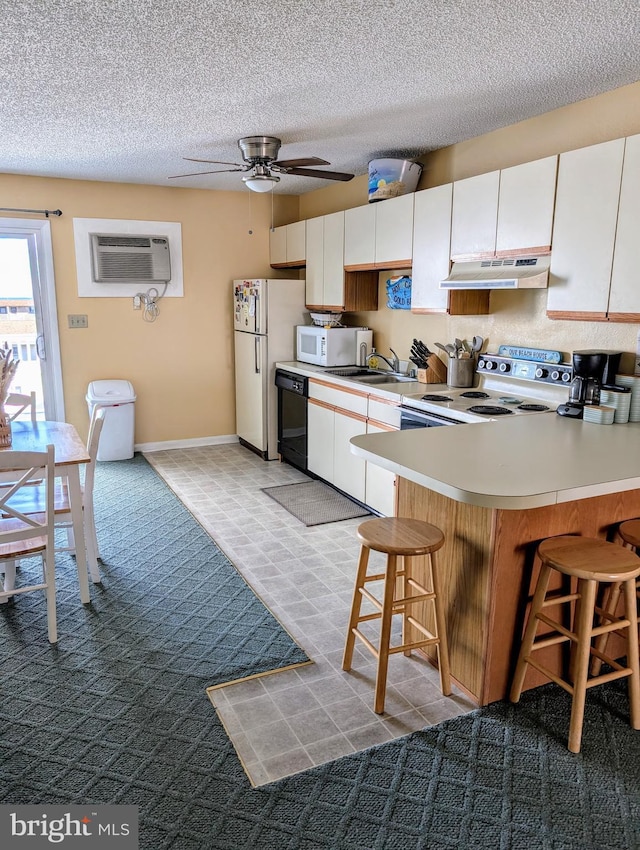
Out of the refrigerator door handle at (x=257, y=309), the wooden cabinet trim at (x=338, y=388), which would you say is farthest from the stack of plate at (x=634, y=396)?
the refrigerator door handle at (x=257, y=309)

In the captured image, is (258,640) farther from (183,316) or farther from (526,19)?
(183,316)

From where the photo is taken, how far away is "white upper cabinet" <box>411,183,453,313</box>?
12.0 ft

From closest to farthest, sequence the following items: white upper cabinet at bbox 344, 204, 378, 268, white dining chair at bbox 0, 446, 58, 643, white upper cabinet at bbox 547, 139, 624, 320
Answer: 1. white dining chair at bbox 0, 446, 58, 643
2. white upper cabinet at bbox 547, 139, 624, 320
3. white upper cabinet at bbox 344, 204, 378, 268

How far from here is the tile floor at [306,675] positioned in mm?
2088

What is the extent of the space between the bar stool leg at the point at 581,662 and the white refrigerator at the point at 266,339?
3.74 meters

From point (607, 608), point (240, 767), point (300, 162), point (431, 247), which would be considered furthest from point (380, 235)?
point (240, 767)

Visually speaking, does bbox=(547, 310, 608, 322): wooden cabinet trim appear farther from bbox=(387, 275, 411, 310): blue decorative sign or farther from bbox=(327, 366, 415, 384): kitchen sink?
bbox=(387, 275, 411, 310): blue decorative sign

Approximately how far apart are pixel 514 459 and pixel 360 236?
2778mm

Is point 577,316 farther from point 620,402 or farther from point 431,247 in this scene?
point 431,247

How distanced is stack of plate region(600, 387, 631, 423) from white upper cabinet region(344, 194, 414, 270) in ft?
5.51

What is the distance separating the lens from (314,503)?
4.42 metres

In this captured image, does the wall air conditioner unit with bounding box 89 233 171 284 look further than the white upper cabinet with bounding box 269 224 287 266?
No

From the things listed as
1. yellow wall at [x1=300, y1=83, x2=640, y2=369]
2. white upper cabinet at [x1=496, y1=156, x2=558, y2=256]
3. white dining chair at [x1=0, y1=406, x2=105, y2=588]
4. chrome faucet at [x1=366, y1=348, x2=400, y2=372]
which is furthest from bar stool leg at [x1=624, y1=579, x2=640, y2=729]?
chrome faucet at [x1=366, y1=348, x2=400, y2=372]

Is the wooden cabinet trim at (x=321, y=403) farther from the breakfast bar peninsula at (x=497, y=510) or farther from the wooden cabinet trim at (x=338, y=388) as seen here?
the breakfast bar peninsula at (x=497, y=510)
